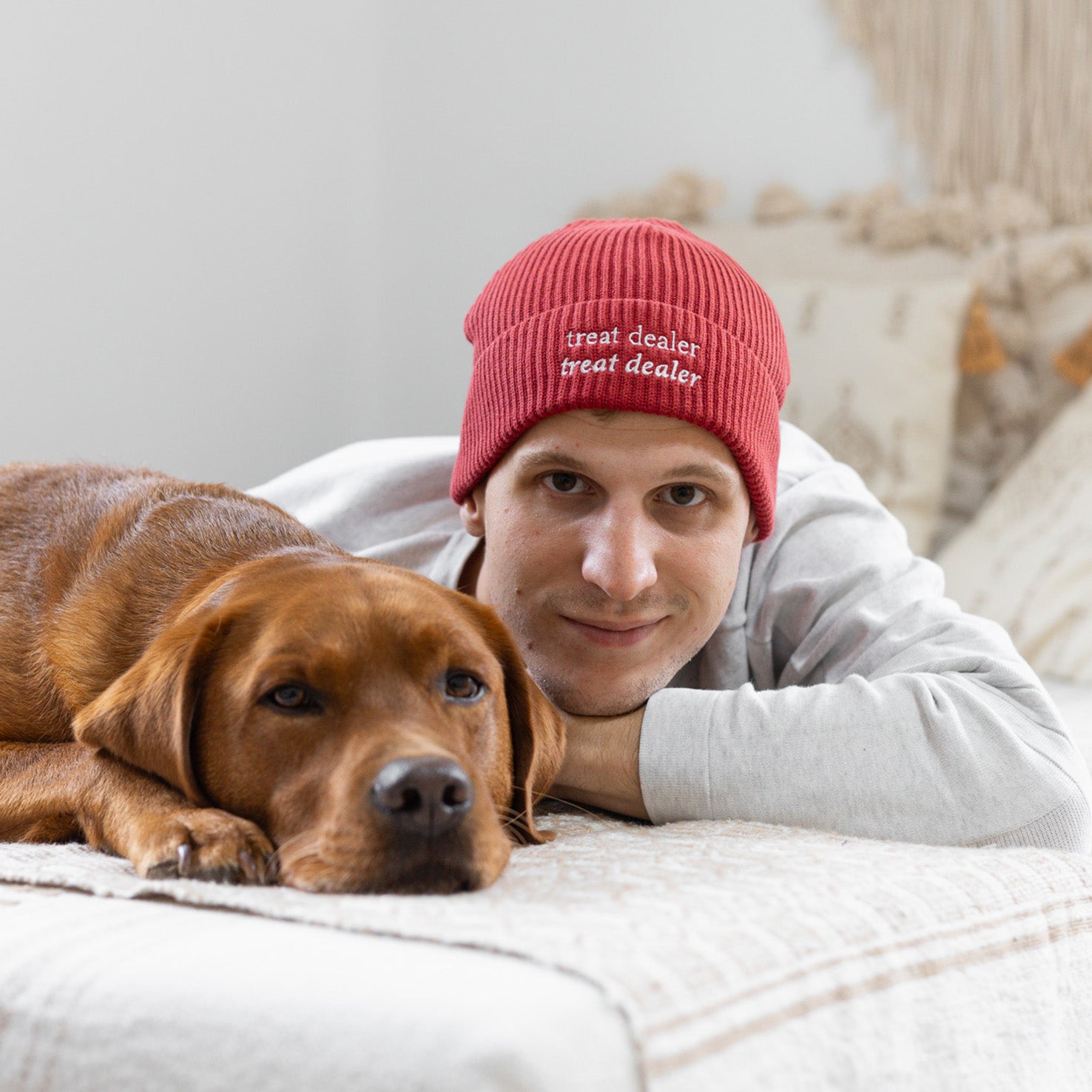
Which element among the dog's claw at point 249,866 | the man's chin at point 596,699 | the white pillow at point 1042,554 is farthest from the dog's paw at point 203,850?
the white pillow at point 1042,554

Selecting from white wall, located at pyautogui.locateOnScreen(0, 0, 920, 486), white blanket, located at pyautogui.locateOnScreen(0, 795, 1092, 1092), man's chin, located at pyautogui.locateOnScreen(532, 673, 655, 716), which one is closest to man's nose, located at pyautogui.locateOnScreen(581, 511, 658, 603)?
man's chin, located at pyautogui.locateOnScreen(532, 673, 655, 716)

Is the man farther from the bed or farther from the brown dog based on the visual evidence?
the brown dog

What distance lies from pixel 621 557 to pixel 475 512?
464 mm

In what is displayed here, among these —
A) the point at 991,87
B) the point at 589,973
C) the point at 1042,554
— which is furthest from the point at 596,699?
the point at 991,87

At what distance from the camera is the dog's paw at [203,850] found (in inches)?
44.7

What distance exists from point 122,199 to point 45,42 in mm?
479

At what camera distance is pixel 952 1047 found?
40.3 inches

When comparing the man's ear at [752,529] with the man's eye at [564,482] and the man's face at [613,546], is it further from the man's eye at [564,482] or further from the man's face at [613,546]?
the man's eye at [564,482]

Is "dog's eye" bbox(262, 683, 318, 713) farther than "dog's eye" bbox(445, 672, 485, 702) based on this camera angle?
No

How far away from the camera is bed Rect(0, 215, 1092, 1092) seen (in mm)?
772

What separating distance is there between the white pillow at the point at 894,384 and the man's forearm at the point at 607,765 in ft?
7.61

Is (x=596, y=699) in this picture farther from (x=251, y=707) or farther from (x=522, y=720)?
(x=251, y=707)

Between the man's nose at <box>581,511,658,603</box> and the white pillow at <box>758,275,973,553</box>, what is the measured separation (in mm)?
2226

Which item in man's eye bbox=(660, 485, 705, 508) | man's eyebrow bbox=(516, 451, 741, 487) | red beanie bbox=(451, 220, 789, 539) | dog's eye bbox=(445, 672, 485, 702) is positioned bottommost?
dog's eye bbox=(445, 672, 485, 702)
